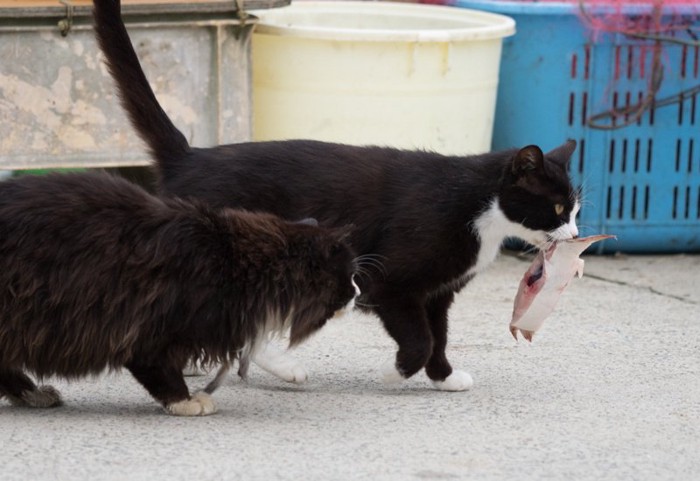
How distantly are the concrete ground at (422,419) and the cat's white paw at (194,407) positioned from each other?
33 mm

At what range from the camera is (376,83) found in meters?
5.96

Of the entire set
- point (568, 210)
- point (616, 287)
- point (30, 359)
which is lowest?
point (616, 287)

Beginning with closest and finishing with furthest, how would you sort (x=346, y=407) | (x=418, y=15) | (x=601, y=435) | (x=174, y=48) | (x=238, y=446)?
(x=238, y=446)
(x=601, y=435)
(x=346, y=407)
(x=174, y=48)
(x=418, y=15)

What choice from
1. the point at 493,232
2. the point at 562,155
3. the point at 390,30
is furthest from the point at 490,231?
the point at 390,30

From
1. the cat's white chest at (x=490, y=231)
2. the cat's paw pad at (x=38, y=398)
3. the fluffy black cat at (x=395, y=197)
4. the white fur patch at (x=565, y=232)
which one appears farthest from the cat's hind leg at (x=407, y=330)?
the cat's paw pad at (x=38, y=398)

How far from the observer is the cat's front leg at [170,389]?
12.2ft

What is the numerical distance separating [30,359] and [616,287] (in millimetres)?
3182

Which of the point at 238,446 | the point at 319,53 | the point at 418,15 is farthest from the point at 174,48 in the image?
the point at 238,446

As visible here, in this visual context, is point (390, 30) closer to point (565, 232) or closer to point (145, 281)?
point (565, 232)

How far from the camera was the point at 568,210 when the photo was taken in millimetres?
4273

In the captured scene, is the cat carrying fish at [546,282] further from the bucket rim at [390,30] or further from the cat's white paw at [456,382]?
the bucket rim at [390,30]

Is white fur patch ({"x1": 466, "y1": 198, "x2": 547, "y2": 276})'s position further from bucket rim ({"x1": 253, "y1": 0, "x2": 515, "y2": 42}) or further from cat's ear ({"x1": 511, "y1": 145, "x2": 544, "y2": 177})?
bucket rim ({"x1": 253, "y1": 0, "x2": 515, "y2": 42})

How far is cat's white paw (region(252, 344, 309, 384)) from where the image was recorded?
14.1 ft

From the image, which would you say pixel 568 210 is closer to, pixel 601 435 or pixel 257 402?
pixel 601 435
